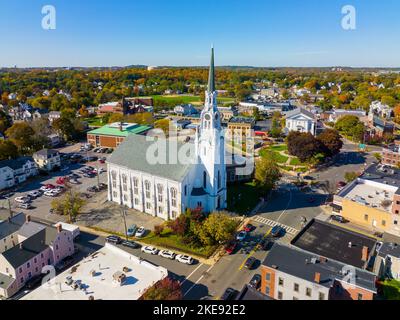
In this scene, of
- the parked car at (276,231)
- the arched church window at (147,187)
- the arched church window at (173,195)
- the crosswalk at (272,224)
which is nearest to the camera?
the parked car at (276,231)

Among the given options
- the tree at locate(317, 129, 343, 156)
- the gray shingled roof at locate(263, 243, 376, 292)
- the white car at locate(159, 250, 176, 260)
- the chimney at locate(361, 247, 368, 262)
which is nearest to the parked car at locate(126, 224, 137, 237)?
the white car at locate(159, 250, 176, 260)

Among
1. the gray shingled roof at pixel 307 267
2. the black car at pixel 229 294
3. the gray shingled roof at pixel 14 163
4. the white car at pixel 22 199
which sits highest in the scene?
the gray shingled roof at pixel 14 163

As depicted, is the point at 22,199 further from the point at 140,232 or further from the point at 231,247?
the point at 231,247

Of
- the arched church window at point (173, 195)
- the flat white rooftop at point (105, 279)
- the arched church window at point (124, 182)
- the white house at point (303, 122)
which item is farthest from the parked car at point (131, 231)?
the white house at point (303, 122)

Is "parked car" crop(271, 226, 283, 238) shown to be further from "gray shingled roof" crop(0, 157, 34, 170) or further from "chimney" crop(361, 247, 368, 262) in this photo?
"gray shingled roof" crop(0, 157, 34, 170)

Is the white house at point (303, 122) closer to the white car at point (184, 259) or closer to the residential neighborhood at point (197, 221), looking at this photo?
the residential neighborhood at point (197, 221)
